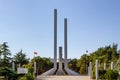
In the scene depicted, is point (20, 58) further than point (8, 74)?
Yes

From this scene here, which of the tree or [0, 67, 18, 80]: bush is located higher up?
the tree

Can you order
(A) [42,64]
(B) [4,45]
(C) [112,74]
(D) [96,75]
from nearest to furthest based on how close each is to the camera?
1. (C) [112,74]
2. (D) [96,75]
3. (B) [4,45]
4. (A) [42,64]

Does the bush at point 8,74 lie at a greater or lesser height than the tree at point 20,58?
lesser

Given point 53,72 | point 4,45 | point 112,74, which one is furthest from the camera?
point 4,45

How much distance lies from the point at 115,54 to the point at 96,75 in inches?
923

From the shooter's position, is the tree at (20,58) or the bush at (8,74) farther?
the tree at (20,58)

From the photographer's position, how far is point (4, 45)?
4209cm

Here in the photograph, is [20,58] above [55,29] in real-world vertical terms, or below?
below

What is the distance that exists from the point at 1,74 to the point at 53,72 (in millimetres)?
16874

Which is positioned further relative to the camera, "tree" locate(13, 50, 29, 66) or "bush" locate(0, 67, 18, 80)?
"tree" locate(13, 50, 29, 66)

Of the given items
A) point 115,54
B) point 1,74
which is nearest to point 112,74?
point 1,74

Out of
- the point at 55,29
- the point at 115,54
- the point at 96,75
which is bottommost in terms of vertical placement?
the point at 96,75

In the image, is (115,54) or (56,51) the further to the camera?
(115,54)

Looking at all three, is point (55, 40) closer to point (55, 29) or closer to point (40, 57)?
point (55, 29)
